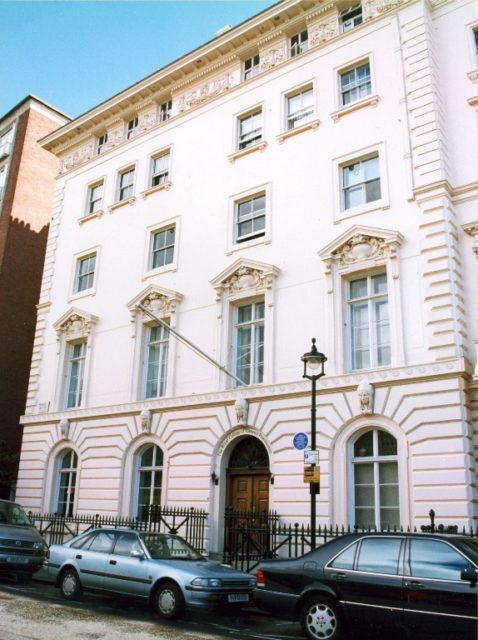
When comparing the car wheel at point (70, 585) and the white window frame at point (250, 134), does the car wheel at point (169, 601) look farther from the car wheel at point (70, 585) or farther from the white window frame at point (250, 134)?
the white window frame at point (250, 134)

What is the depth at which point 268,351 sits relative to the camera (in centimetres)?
1798

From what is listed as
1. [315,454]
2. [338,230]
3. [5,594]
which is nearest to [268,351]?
[338,230]

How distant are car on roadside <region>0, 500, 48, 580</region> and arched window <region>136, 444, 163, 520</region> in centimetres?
443

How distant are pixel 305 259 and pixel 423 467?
712 centimetres

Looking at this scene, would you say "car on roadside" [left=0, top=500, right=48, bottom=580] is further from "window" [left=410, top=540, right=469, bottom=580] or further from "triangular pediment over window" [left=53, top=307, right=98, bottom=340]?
"window" [left=410, top=540, right=469, bottom=580]

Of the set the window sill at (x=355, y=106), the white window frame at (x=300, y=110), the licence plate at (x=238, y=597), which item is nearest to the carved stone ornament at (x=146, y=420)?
the licence plate at (x=238, y=597)

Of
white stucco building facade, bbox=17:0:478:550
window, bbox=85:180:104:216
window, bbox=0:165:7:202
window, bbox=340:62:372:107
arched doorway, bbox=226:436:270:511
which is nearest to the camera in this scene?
white stucco building facade, bbox=17:0:478:550

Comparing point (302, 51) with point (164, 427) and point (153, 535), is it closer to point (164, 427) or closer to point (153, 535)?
point (164, 427)

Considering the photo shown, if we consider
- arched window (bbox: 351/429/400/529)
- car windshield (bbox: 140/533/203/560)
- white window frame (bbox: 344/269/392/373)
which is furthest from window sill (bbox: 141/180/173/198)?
car windshield (bbox: 140/533/203/560)

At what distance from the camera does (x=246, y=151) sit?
21234 millimetres

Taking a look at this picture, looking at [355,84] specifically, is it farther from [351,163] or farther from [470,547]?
[470,547]

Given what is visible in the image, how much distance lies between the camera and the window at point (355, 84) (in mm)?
19359

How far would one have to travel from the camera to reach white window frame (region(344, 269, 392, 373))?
53.3ft

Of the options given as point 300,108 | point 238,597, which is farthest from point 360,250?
point 238,597
